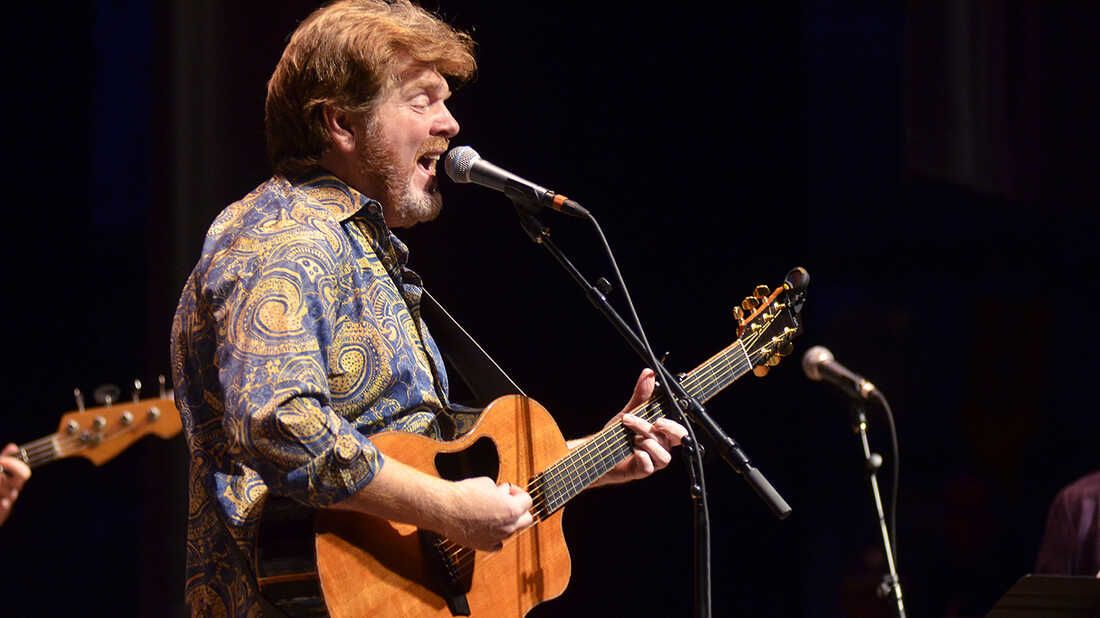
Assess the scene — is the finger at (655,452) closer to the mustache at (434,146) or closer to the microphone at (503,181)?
the microphone at (503,181)

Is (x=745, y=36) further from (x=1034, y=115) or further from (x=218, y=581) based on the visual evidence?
(x=218, y=581)

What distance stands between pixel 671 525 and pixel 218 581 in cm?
242

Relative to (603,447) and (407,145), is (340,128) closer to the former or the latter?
(407,145)

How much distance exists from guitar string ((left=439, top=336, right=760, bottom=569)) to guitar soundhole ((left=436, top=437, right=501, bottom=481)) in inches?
4.9

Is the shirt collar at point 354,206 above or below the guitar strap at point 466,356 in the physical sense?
above

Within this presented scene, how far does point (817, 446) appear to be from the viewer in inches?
A: 184

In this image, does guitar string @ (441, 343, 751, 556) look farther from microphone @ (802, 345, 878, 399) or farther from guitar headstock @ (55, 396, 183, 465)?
guitar headstock @ (55, 396, 183, 465)

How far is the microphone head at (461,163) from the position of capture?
256cm

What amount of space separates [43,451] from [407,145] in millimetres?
2404

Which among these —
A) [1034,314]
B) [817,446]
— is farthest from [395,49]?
[1034,314]

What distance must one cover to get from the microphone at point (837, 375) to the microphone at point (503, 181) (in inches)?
35.4

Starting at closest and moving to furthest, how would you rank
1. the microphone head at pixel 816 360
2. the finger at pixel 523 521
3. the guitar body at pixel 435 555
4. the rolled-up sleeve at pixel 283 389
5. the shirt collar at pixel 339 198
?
the rolled-up sleeve at pixel 283 389
the guitar body at pixel 435 555
the finger at pixel 523 521
the shirt collar at pixel 339 198
the microphone head at pixel 816 360

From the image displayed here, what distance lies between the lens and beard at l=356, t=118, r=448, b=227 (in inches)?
102

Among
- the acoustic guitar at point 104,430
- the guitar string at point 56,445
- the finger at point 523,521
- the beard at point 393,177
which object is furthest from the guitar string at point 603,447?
the guitar string at point 56,445
